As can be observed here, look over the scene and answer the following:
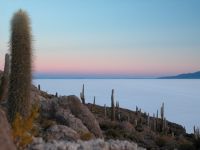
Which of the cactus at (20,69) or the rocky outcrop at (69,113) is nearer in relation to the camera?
the cactus at (20,69)

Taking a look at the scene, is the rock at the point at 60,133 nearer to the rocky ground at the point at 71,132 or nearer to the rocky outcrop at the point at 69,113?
the rocky ground at the point at 71,132

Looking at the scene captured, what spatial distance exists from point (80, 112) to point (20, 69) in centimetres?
803

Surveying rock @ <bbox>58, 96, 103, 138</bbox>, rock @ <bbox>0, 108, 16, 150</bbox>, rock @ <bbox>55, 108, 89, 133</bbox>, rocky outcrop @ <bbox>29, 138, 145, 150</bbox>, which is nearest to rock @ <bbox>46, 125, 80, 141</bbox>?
rock @ <bbox>55, 108, 89, 133</bbox>

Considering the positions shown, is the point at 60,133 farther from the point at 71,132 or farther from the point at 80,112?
the point at 80,112

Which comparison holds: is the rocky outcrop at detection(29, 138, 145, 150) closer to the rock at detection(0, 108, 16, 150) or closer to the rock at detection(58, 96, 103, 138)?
the rock at detection(0, 108, 16, 150)

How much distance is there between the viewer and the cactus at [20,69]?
35.6ft

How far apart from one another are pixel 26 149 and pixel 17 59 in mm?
2884

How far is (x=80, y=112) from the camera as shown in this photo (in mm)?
18750

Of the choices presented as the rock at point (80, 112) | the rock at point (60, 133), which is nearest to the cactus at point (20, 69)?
the rock at point (60, 133)

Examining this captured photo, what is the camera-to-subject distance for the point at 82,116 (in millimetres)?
18609

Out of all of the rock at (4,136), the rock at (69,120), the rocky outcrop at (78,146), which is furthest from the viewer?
the rock at (69,120)

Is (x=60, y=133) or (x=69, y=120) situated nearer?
(x=60, y=133)

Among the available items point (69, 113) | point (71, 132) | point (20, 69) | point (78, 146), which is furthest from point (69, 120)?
point (78, 146)

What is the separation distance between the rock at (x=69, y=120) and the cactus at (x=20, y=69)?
18.6 feet
